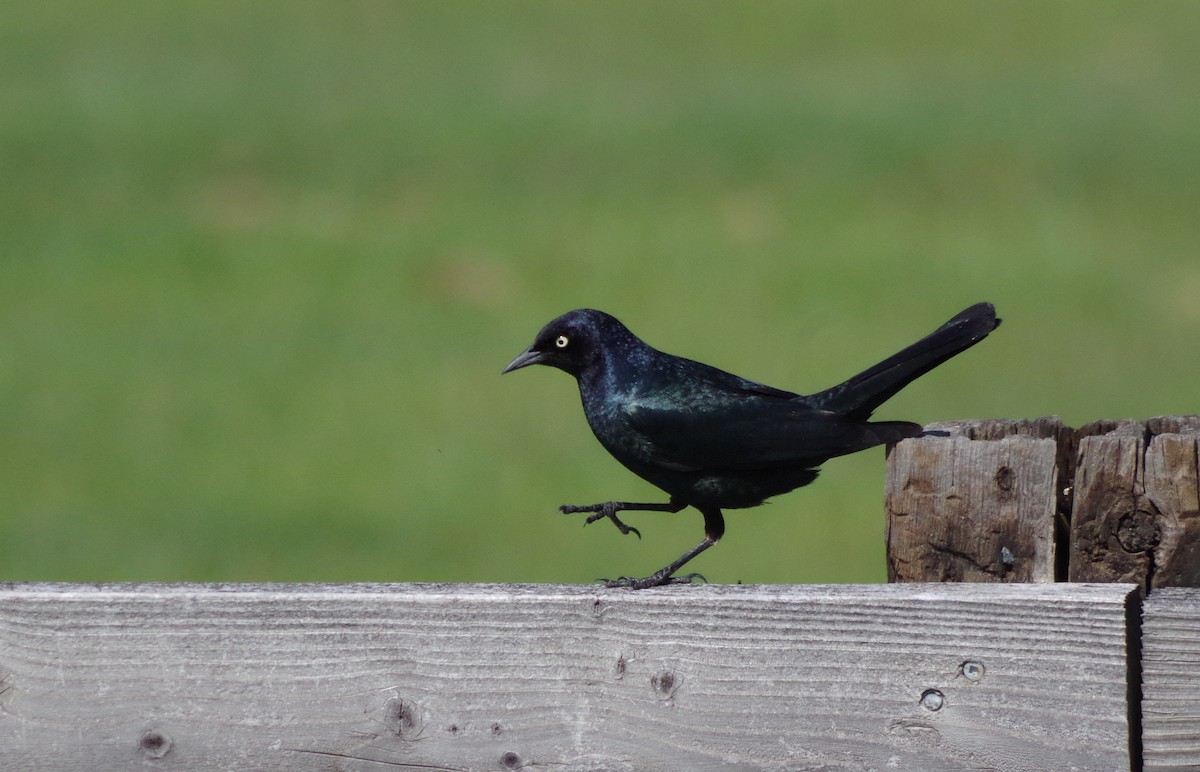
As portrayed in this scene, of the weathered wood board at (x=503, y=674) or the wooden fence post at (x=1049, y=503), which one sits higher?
the wooden fence post at (x=1049, y=503)

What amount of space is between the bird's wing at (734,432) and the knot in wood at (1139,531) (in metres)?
1.07

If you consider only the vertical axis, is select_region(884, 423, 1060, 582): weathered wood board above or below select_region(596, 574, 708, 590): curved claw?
above

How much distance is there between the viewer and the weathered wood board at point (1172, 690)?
8.27ft

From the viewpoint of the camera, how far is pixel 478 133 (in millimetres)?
20266

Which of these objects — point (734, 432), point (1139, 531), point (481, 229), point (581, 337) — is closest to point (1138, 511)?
point (1139, 531)

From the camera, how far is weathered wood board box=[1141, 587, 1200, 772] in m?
2.52

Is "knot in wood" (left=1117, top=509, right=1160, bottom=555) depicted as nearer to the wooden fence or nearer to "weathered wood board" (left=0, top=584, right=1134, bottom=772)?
the wooden fence

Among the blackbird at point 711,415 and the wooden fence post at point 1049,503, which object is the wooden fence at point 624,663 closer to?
the wooden fence post at point 1049,503

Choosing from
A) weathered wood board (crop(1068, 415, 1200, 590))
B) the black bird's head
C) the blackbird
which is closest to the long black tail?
the blackbird

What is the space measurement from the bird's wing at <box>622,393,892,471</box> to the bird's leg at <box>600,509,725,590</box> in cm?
15

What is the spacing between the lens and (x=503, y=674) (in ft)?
8.79

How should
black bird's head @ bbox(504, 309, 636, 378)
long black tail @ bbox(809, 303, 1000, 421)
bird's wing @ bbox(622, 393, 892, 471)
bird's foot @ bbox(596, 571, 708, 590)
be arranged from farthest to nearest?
black bird's head @ bbox(504, 309, 636, 378)
bird's wing @ bbox(622, 393, 892, 471)
long black tail @ bbox(809, 303, 1000, 421)
bird's foot @ bbox(596, 571, 708, 590)

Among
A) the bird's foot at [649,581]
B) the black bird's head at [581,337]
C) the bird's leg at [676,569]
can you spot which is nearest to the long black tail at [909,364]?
the bird's leg at [676,569]

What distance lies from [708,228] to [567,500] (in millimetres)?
6717
